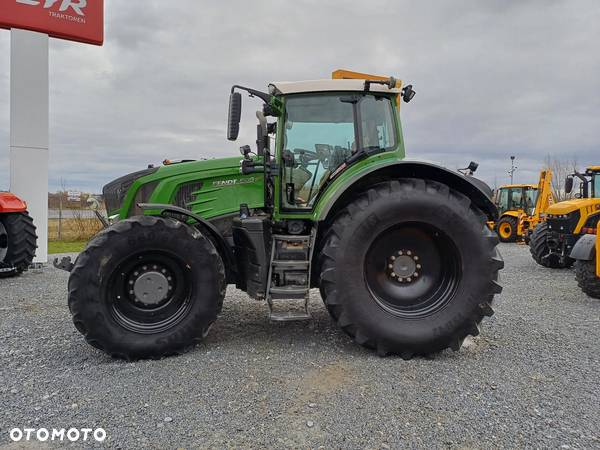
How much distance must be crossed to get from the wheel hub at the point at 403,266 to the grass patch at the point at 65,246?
1168 centimetres

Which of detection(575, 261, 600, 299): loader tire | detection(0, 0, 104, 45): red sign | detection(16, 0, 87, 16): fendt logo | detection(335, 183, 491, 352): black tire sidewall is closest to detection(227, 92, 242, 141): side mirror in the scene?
detection(335, 183, 491, 352): black tire sidewall

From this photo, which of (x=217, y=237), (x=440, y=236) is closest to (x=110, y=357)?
(x=217, y=237)

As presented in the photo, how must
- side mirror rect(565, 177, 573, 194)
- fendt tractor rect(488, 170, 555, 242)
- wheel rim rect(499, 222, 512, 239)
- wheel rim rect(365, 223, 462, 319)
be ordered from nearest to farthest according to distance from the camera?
wheel rim rect(365, 223, 462, 319) < side mirror rect(565, 177, 573, 194) < fendt tractor rect(488, 170, 555, 242) < wheel rim rect(499, 222, 512, 239)

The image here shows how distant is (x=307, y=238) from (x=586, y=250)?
16.3 feet

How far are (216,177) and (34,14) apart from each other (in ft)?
25.9

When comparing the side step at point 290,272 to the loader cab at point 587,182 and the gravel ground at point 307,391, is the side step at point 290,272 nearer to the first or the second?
the gravel ground at point 307,391

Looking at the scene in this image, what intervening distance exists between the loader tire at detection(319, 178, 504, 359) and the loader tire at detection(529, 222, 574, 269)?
7402mm

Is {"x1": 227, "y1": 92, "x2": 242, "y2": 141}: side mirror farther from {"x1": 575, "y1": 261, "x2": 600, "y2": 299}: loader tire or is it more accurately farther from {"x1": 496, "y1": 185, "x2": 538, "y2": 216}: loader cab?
{"x1": 496, "y1": 185, "x2": 538, "y2": 216}: loader cab

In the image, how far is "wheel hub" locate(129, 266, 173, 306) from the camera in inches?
148

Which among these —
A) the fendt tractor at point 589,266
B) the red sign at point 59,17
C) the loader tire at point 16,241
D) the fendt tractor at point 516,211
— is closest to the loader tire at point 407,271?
the fendt tractor at point 589,266

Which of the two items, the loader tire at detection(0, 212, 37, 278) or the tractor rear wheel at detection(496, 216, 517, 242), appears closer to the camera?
the loader tire at detection(0, 212, 37, 278)

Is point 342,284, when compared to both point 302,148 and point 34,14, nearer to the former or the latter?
point 302,148

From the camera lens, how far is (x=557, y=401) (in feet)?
9.77

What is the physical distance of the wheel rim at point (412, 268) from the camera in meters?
3.96
